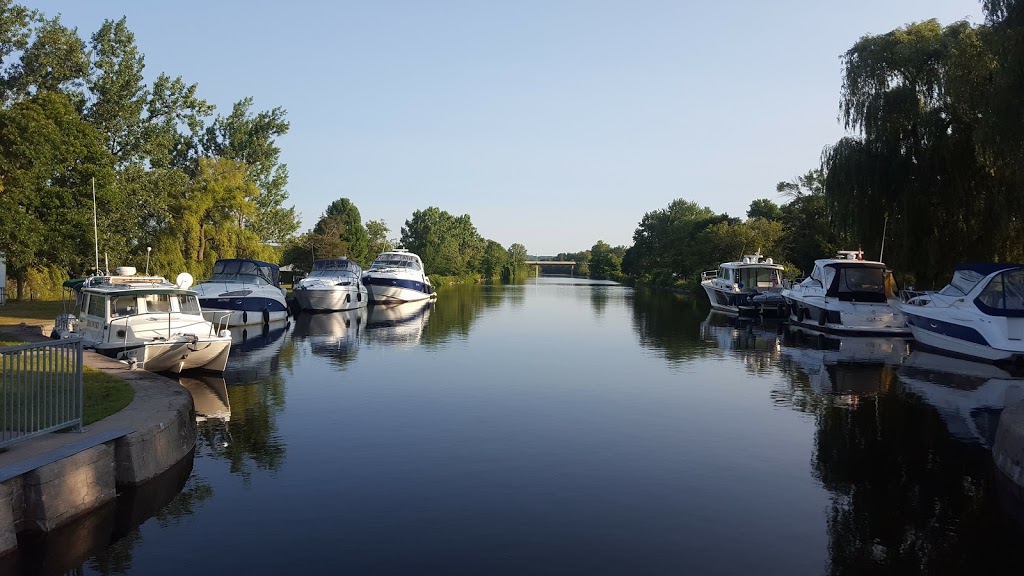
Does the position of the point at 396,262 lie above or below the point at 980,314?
above

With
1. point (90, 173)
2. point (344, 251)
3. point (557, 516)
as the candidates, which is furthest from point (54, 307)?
point (344, 251)

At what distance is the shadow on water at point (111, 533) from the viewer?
→ 7469 millimetres

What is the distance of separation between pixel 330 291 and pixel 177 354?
2637 centimetres

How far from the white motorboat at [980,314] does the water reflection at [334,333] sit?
1843cm

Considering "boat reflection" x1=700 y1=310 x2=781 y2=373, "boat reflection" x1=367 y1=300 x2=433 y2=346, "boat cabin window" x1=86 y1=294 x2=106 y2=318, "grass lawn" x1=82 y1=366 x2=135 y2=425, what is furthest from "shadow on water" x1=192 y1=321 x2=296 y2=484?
"boat reflection" x1=700 y1=310 x2=781 y2=373

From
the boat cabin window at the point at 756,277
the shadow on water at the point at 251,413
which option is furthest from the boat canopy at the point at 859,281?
the shadow on water at the point at 251,413

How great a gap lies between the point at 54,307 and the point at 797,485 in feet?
114

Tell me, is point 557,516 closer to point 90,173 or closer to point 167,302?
point 167,302

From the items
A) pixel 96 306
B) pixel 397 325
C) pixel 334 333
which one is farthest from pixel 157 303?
pixel 397 325

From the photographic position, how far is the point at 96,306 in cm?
1930

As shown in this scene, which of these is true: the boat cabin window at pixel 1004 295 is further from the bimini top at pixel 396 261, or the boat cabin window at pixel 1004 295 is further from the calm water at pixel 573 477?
the bimini top at pixel 396 261

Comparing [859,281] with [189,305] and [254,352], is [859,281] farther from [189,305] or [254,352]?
[189,305]

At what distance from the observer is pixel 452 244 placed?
126 metres

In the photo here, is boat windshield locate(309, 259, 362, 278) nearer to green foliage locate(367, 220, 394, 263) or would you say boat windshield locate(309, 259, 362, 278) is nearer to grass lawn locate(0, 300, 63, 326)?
grass lawn locate(0, 300, 63, 326)
